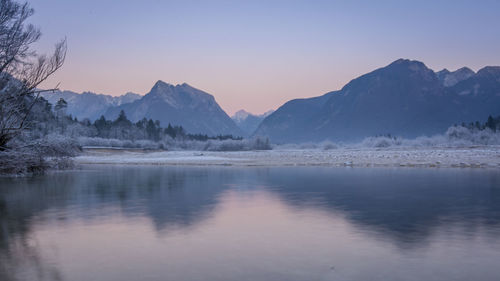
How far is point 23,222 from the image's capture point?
41.2ft

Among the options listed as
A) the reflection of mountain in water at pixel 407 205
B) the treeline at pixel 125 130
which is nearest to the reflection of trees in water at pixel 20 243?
the reflection of mountain in water at pixel 407 205

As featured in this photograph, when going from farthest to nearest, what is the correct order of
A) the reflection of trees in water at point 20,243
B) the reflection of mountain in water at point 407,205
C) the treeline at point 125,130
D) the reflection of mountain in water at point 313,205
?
the treeline at point 125,130, the reflection of mountain in water at point 313,205, the reflection of mountain in water at point 407,205, the reflection of trees in water at point 20,243

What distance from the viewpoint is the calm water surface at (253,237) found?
746 cm

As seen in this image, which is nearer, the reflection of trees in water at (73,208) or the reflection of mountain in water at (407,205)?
the reflection of trees in water at (73,208)

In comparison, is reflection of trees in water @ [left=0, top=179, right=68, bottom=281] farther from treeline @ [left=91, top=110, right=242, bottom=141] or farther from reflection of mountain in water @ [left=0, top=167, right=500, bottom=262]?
treeline @ [left=91, top=110, right=242, bottom=141]

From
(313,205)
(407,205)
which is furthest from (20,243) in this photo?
(407,205)

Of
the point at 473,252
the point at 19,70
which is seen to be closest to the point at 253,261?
the point at 473,252

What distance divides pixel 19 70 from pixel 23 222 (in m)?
16.6

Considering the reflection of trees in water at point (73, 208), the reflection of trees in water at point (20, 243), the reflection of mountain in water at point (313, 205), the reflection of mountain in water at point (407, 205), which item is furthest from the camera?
the reflection of mountain in water at point (313, 205)

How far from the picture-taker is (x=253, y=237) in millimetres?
10633

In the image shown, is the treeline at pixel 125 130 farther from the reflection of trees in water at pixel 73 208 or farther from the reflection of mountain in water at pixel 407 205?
the reflection of mountain in water at pixel 407 205

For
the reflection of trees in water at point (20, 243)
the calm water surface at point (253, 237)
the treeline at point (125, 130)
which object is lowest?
the calm water surface at point (253, 237)

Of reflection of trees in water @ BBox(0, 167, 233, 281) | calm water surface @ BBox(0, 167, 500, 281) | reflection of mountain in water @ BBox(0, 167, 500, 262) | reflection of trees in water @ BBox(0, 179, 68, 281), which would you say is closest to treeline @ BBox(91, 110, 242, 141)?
reflection of trees in water @ BBox(0, 167, 233, 281)

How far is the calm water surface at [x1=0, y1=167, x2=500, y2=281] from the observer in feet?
24.5
